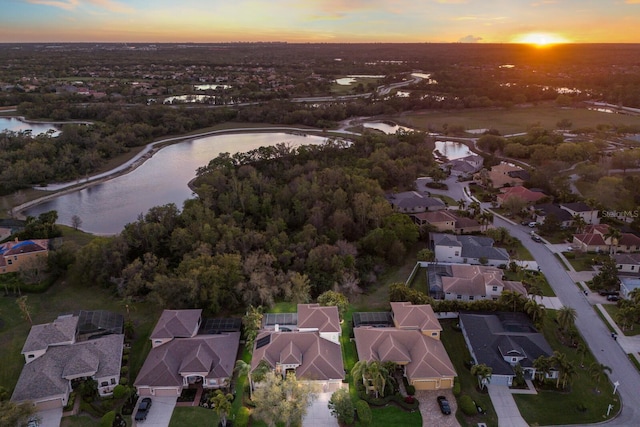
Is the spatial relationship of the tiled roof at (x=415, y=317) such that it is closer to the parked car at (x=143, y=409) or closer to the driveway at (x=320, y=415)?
the driveway at (x=320, y=415)

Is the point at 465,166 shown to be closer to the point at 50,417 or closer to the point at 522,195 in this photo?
the point at 522,195

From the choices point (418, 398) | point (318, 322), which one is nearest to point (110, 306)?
point (318, 322)

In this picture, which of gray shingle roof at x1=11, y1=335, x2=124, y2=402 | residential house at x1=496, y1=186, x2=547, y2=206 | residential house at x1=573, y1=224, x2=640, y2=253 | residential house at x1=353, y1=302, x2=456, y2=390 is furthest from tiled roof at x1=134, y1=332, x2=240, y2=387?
residential house at x1=496, y1=186, x2=547, y2=206

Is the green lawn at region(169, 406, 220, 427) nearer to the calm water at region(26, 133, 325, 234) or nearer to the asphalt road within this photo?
the asphalt road

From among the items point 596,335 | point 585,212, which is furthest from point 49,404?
point 585,212

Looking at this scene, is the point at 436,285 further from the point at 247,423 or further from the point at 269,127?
the point at 269,127

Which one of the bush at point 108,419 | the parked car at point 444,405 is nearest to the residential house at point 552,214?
the parked car at point 444,405
